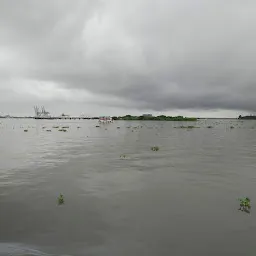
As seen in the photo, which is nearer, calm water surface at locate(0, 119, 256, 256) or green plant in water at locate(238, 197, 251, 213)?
calm water surface at locate(0, 119, 256, 256)

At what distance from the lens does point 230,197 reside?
448 inches

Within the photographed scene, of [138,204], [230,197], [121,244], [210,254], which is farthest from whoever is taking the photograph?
[230,197]

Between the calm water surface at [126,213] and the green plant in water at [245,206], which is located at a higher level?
the green plant in water at [245,206]

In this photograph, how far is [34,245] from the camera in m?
7.04

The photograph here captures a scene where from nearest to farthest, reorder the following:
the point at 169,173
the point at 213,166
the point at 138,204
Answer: the point at 138,204 → the point at 169,173 → the point at 213,166

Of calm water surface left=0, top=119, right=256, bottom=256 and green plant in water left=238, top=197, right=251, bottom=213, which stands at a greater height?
green plant in water left=238, top=197, right=251, bottom=213

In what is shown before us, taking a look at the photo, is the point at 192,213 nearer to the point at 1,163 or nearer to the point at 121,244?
the point at 121,244

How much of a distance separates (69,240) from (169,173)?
10107mm

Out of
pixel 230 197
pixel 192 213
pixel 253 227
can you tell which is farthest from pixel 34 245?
pixel 230 197

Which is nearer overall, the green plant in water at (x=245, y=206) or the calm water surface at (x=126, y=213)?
the calm water surface at (x=126, y=213)

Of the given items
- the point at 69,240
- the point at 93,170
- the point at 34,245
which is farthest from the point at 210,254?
the point at 93,170

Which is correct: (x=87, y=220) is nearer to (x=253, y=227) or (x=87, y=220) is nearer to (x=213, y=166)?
(x=253, y=227)

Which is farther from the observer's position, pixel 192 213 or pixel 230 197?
pixel 230 197

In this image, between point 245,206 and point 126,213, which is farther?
point 245,206
